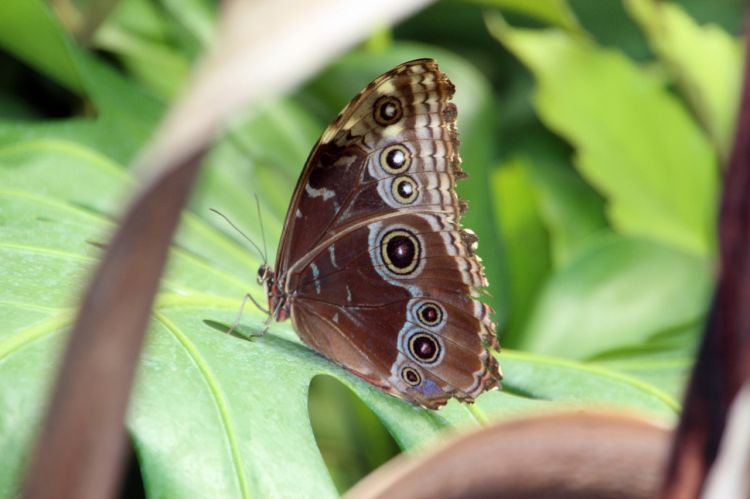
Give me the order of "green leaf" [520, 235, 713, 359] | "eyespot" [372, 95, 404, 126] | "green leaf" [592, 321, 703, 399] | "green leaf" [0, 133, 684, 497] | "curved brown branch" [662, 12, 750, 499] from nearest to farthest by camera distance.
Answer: "curved brown branch" [662, 12, 750, 499] < "green leaf" [0, 133, 684, 497] < "eyespot" [372, 95, 404, 126] < "green leaf" [592, 321, 703, 399] < "green leaf" [520, 235, 713, 359]

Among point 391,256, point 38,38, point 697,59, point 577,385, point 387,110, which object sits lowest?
point 577,385

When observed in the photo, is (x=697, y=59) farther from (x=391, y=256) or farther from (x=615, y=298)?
(x=391, y=256)

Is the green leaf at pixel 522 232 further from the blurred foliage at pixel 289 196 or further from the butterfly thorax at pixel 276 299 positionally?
the butterfly thorax at pixel 276 299

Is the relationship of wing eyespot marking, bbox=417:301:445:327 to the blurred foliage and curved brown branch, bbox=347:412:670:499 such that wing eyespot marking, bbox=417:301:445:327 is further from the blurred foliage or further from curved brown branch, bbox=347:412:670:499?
curved brown branch, bbox=347:412:670:499

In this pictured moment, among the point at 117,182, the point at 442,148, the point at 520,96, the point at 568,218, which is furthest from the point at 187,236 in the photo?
the point at 520,96

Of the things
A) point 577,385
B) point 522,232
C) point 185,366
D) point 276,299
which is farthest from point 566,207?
point 185,366

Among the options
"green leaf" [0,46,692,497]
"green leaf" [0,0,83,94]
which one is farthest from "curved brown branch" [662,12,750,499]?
"green leaf" [0,0,83,94]
